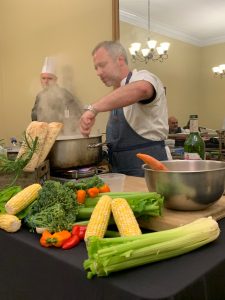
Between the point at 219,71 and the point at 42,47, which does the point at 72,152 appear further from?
the point at 219,71

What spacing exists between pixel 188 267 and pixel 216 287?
82mm

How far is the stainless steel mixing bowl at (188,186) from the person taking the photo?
81 centimetres

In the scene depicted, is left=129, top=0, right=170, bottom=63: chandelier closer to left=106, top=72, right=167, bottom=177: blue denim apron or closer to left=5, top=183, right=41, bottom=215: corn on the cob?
left=106, top=72, right=167, bottom=177: blue denim apron

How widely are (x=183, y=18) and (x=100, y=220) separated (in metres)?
5.22

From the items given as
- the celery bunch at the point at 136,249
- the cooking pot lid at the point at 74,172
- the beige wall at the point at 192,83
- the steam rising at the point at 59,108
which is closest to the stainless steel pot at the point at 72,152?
the cooking pot lid at the point at 74,172

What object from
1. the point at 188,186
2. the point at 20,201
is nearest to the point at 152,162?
the point at 188,186

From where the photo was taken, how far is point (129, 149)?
183 cm

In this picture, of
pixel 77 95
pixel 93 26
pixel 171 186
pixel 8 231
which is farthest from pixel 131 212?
pixel 93 26

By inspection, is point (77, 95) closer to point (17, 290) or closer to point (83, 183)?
point (83, 183)

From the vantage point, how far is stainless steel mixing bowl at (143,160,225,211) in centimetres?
81

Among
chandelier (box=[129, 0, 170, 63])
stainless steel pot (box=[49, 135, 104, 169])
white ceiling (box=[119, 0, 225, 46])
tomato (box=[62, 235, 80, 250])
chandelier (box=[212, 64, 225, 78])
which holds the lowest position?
tomato (box=[62, 235, 80, 250])

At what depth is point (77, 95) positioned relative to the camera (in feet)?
9.90

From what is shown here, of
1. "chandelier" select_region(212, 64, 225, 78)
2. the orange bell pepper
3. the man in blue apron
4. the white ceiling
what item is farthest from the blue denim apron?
"chandelier" select_region(212, 64, 225, 78)

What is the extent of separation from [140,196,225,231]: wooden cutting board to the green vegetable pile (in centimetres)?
18
